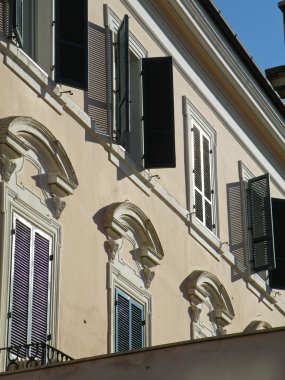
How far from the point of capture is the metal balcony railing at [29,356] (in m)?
13.8

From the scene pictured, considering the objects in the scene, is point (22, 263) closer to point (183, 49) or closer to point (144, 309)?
point (144, 309)

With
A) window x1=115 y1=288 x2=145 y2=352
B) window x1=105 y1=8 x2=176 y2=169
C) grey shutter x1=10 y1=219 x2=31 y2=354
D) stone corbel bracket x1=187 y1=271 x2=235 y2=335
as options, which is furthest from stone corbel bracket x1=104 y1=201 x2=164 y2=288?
grey shutter x1=10 y1=219 x2=31 y2=354

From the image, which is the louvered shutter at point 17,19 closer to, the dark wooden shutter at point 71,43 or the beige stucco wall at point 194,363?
the dark wooden shutter at point 71,43

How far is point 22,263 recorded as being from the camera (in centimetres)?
1486

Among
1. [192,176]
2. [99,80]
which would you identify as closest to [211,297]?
[192,176]

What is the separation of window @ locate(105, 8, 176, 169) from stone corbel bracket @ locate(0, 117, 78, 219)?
6.72 feet

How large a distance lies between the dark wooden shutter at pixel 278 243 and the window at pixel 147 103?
181 inches

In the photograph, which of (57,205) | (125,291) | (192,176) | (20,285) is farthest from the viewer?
(192,176)

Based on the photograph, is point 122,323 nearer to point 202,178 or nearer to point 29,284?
point 29,284

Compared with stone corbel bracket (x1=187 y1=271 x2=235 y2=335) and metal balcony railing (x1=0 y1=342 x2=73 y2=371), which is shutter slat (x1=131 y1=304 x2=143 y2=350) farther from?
metal balcony railing (x1=0 y1=342 x2=73 y2=371)

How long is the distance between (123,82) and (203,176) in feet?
11.3

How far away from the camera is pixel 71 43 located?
16594 mm

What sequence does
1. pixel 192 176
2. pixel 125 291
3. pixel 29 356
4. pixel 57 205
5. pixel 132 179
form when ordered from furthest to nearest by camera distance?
pixel 192 176 → pixel 132 179 → pixel 125 291 → pixel 57 205 → pixel 29 356

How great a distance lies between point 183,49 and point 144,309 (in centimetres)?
481
